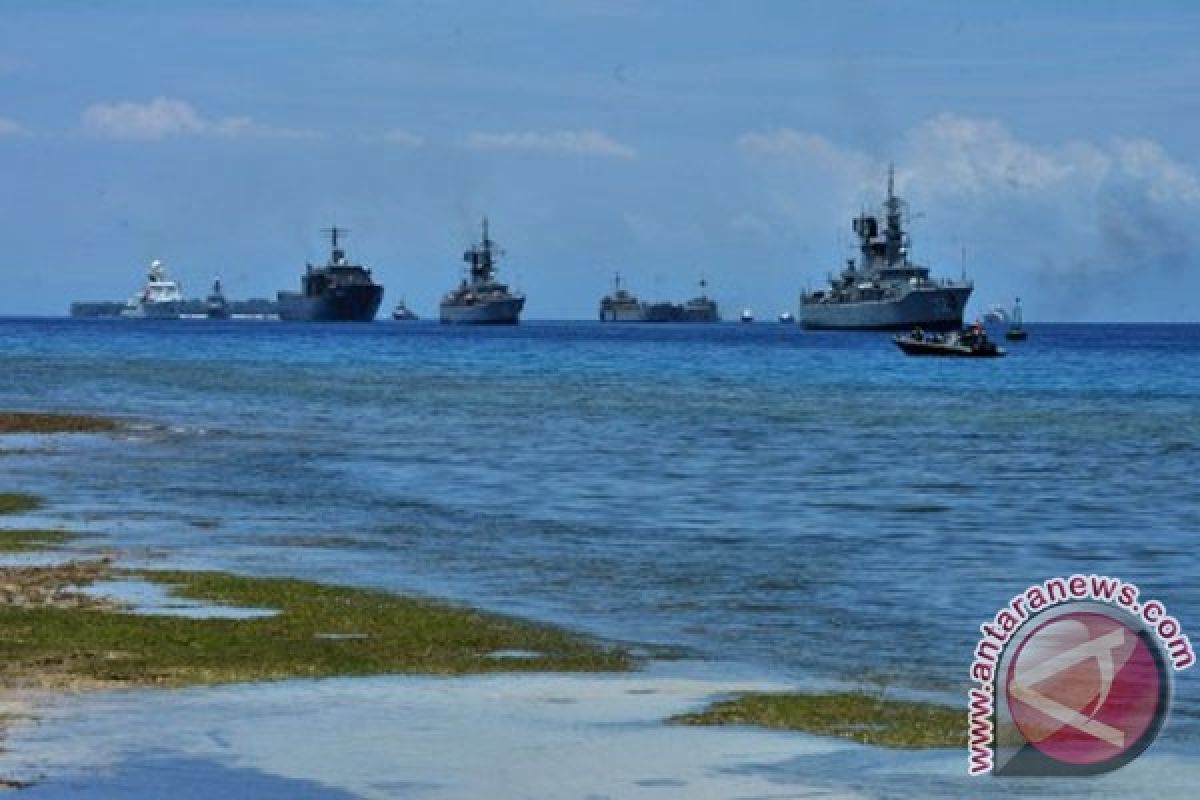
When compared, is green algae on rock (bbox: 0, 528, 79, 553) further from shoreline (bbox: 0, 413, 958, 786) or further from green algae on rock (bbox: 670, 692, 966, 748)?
green algae on rock (bbox: 670, 692, 966, 748)

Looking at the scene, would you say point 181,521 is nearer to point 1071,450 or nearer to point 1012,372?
point 1071,450

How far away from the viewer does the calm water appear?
27422mm

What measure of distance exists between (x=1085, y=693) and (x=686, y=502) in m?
24.0

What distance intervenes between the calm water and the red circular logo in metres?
0.46

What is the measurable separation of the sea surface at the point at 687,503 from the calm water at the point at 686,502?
4.3 inches

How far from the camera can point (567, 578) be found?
100 ft

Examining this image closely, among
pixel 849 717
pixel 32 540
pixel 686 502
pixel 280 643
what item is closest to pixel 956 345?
A: pixel 686 502

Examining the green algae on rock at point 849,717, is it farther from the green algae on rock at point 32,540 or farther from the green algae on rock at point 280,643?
the green algae on rock at point 32,540

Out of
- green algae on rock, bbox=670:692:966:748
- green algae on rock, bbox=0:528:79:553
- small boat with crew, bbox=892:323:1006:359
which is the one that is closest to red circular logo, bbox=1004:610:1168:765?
green algae on rock, bbox=670:692:966:748

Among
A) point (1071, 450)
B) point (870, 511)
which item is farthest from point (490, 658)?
point (1071, 450)

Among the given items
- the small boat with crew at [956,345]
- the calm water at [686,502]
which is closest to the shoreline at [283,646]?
the calm water at [686,502]

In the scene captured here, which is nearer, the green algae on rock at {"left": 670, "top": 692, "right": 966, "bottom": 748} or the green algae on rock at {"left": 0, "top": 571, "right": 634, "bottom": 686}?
the green algae on rock at {"left": 670, "top": 692, "right": 966, "bottom": 748}

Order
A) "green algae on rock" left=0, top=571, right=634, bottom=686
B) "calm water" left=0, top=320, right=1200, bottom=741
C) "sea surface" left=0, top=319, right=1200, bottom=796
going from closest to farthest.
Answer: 1. "green algae on rock" left=0, top=571, right=634, bottom=686
2. "sea surface" left=0, top=319, right=1200, bottom=796
3. "calm water" left=0, top=320, right=1200, bottom=741

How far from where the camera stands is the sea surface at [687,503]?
27.0 m
